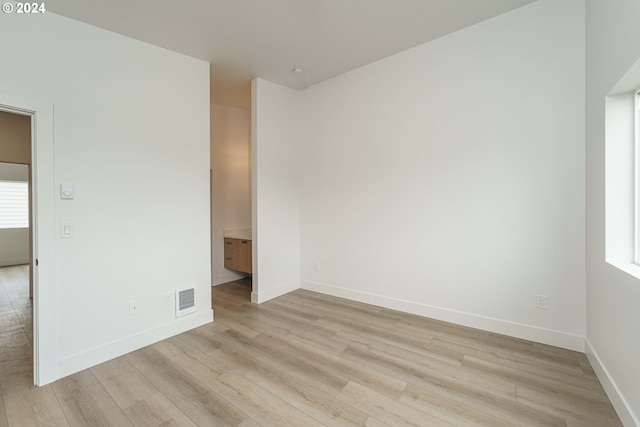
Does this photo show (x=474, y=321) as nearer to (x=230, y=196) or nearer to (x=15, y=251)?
(x=230, y=196)

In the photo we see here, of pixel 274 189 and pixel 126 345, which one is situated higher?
pixel 274 189

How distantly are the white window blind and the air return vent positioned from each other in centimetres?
691

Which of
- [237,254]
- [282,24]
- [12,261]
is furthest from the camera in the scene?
[12,261]

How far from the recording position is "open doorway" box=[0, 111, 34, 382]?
261 cm

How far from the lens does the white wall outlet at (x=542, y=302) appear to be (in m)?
2.53

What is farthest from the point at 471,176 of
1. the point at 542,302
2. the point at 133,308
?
the point at 133,308

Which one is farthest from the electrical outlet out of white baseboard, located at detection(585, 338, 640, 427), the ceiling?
white baseboard, located at detection(585, 338, 640, 427)

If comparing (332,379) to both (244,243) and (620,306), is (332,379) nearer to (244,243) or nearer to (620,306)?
(620,306)

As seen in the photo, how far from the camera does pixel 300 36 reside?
2.86 m

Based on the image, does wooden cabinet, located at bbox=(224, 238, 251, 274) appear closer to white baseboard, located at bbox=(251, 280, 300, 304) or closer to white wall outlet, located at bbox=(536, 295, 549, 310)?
white baseboard, located at bbox=(251, 280, 300, 304)

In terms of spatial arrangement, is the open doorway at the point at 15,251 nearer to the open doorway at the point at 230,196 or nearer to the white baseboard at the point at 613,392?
the open doorway at the point at 230,196

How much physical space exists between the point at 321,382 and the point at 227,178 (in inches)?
154

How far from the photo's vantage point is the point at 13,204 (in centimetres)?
685

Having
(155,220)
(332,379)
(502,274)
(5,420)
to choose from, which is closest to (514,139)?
(502,274)
